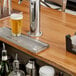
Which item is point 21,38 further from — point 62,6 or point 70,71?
point 62,6

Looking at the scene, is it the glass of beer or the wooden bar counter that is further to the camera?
the glass of beer

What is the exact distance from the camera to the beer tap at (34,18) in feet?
4.17

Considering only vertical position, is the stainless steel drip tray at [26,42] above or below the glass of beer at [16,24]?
below

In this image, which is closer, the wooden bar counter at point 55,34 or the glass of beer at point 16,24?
the wooden bar counter at point 55,34

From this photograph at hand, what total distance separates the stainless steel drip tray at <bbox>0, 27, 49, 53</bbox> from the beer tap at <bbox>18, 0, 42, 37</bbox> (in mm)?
54

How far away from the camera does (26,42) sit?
126cm

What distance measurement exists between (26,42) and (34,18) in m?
0.16

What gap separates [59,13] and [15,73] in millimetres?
564

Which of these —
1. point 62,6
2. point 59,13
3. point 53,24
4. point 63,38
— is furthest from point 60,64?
point 62,6

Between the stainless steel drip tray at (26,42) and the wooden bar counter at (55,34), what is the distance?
2 cm

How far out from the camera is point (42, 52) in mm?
1171

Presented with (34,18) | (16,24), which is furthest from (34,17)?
(16,24)

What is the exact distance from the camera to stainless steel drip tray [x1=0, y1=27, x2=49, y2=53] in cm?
119

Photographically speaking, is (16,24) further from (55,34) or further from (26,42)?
(55,34)
